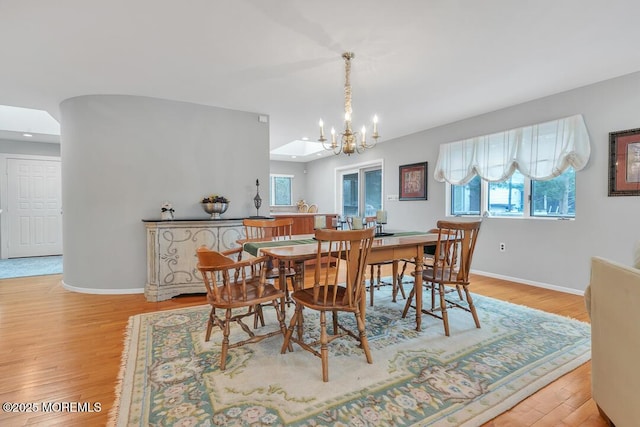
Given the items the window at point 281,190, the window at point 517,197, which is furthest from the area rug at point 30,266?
the window at point 517,197

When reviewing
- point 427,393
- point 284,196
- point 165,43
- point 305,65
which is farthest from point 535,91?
point 284,196

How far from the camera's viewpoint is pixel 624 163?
3.17 meters

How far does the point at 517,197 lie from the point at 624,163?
117 cm

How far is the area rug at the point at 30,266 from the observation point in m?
4.70

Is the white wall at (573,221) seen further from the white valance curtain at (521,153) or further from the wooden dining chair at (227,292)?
the wooden dining chair at (227,292)

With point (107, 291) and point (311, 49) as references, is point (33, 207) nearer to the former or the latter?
point (107, 291)

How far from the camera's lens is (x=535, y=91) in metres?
3.60

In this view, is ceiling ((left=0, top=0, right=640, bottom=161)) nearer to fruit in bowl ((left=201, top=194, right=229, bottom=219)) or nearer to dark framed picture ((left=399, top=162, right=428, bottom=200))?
fruit in bowl ((left=201, top=194, right=229, bottom=219))

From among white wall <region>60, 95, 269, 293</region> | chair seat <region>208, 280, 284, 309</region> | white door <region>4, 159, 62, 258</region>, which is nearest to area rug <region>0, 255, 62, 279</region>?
white door <region>4, 159, 62, 258</region>

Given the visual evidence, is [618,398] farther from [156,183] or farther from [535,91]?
[156,183]

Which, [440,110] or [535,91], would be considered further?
[440,110]

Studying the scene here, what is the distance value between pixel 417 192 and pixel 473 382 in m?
4.02

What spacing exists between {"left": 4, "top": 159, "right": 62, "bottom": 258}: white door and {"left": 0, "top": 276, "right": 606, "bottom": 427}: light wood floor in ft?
8.96

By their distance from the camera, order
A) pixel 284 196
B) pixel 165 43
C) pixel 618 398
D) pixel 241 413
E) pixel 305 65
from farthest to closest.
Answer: pixel 284 196
pixel 305 65
pixel 165 43
pixel 241 413
pixel 618 398
